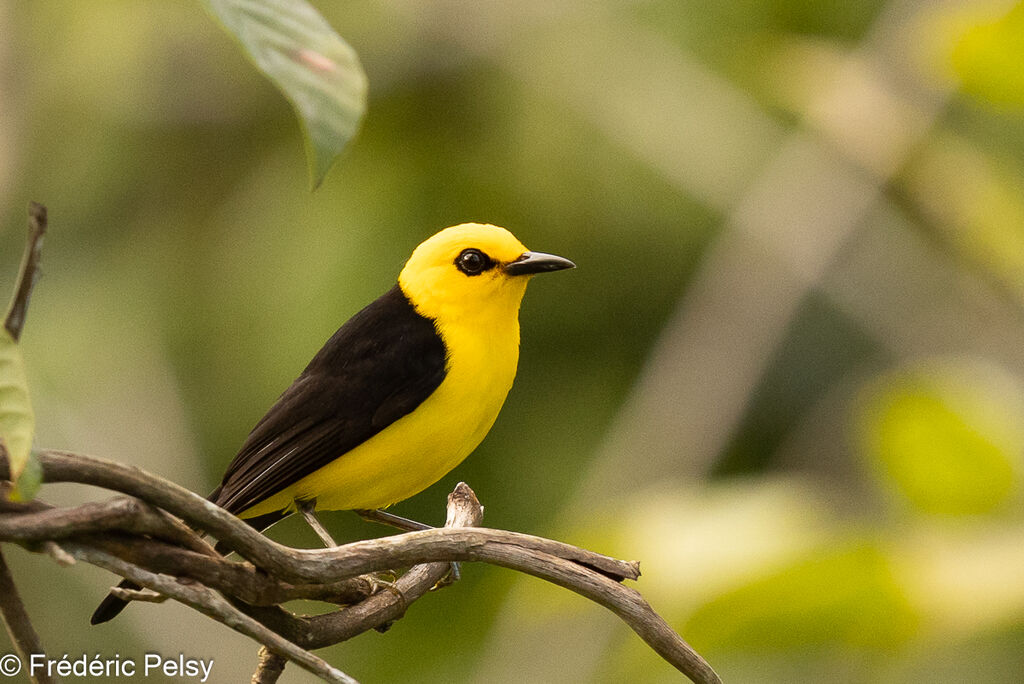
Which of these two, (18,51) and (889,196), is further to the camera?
(889,196)

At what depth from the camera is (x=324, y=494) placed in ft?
10.8

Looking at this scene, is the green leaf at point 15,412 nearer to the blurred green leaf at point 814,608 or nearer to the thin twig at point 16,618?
the thin twig at point 16,618

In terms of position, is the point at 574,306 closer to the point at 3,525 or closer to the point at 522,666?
the point at 522,666

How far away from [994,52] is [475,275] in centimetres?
154

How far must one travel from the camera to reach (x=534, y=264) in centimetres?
361

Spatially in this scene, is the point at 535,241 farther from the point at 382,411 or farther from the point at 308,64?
the point at 308,64

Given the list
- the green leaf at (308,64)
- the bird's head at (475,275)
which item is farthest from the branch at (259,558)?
the bird's head at (475,275)

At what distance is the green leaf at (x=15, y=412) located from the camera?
134cm

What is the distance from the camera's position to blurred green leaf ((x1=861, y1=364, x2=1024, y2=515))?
2.73 m

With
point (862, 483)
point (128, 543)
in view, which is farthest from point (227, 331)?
point (128, 543)

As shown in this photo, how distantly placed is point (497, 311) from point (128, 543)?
214cm

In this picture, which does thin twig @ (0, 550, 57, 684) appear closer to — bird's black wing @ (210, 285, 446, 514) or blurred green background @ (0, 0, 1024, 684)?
bird's black wing @ (210, 285, 446, 514)

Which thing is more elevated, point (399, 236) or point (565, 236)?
point (565, 236)

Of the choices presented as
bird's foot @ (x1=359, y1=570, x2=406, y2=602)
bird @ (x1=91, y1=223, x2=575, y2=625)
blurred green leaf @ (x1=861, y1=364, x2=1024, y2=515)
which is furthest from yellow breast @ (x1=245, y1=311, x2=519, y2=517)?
blurred green leaf @ (x1=861, y1=364, x2=1024, y2=515)
